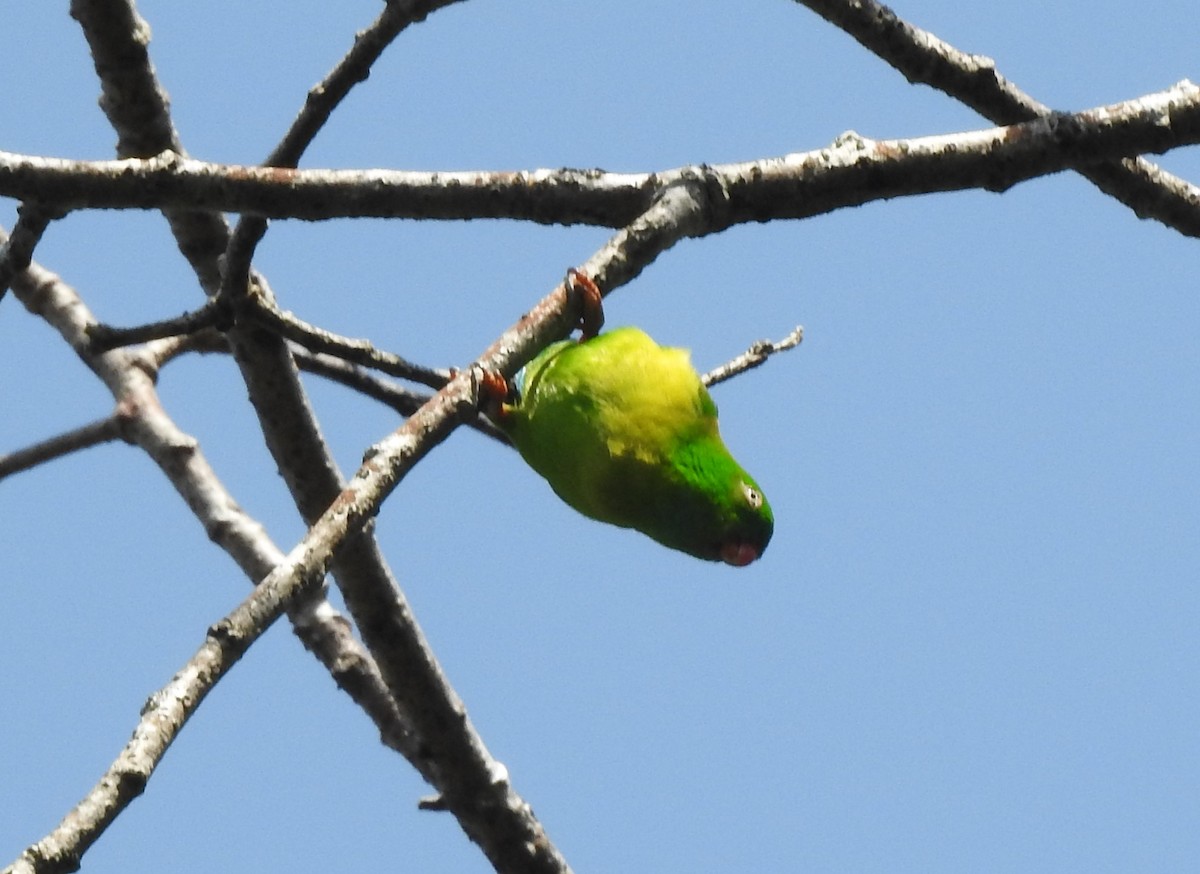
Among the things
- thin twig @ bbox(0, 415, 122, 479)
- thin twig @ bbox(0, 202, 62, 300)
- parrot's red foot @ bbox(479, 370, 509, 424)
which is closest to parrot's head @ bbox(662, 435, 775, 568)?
parrot's red foot @ bbox(479, 370, 509, 424)

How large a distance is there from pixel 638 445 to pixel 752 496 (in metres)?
0.48

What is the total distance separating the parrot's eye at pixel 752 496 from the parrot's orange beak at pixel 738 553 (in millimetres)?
131

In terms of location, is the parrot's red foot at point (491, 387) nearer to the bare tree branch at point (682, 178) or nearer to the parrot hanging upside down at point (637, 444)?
the bare tree branch at point (682, 178)

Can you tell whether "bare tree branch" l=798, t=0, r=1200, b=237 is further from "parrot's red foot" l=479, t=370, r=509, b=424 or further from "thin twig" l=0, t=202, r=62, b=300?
"thin twig" l=0, t=202, r=62, b=300

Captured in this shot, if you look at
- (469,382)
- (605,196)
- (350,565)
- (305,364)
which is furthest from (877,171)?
(305,364)

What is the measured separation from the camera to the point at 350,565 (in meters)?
4.33

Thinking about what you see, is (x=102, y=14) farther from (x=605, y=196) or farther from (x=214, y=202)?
(x=605, y=196)

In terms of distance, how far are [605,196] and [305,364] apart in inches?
92.4

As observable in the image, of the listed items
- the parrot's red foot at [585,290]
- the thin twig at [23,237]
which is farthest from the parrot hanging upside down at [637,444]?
the thin twig at [23,237]

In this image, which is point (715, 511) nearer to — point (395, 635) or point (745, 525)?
point (745, 525)

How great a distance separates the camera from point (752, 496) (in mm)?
4199

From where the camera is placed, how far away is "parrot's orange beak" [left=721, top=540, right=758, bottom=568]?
13.7 feet

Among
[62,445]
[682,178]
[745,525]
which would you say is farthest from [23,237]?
[745,525]

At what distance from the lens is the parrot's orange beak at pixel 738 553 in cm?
418
